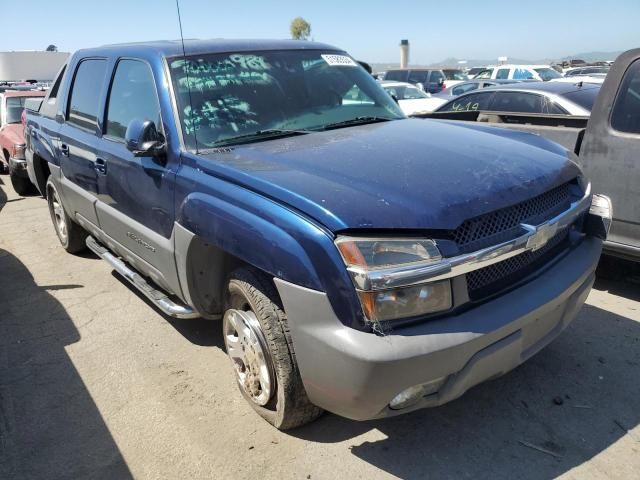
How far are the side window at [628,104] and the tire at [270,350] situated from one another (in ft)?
9.94

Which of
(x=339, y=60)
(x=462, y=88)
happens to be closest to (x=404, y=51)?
(x=462, y=88)

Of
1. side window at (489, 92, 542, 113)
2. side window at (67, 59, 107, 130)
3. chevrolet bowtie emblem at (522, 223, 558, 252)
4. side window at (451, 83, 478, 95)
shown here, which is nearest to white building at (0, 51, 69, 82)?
side window at (451, 83, 478, 95)

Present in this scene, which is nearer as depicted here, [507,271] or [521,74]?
[507,271]

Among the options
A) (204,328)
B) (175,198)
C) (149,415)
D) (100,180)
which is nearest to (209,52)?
(175,198)

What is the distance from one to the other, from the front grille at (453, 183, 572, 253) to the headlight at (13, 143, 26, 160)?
7.58 m

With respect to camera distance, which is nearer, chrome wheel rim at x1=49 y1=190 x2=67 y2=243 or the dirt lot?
the dirt lot

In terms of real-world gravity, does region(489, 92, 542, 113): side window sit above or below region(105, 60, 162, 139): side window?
below

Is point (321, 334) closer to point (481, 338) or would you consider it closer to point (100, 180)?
point (481, 338)

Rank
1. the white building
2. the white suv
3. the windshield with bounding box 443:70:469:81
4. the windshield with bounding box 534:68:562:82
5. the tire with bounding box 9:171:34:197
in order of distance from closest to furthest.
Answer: the tire with bounding box 9:171:34:197
the white building
the white suv
the windshield with bounding box 534:68:562:82
the windshield with bounding box 443:70:469:81

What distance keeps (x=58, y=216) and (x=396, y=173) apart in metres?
4.51

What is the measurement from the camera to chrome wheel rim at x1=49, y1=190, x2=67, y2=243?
549 cm

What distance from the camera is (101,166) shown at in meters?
3.87

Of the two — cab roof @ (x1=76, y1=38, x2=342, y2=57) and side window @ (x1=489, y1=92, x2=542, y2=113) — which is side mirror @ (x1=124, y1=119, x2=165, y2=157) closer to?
cab roof @ (x1=76, y1=38, x2=342, y2=57)

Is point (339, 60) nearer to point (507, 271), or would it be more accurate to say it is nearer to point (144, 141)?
point (144, 141)
